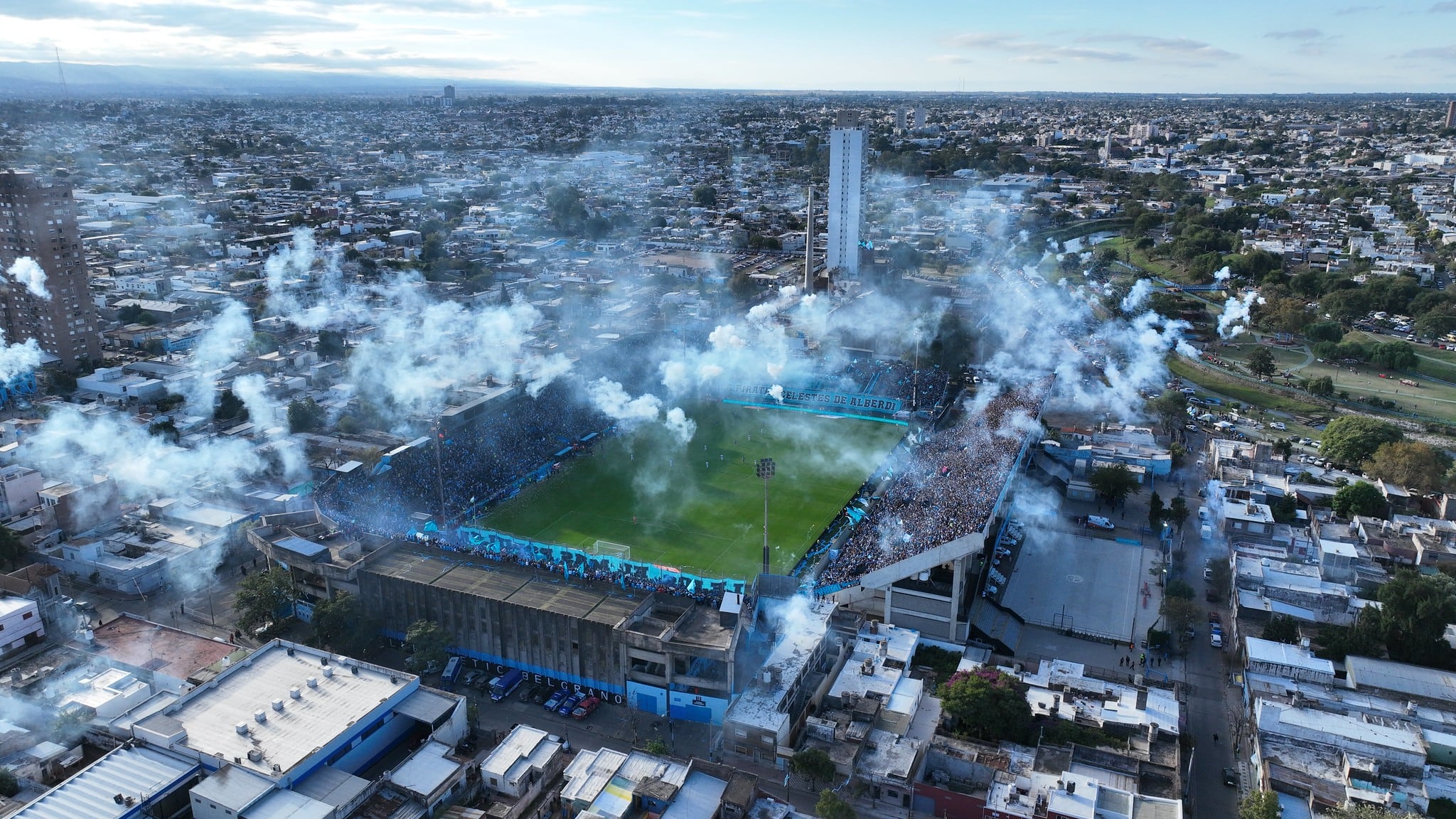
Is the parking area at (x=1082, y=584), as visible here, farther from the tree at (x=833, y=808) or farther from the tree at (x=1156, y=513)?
the tree at (x=833, y=808)

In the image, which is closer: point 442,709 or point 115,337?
point 442,709

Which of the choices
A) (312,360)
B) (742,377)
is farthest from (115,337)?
(742,377)

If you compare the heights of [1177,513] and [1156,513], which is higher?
[1177,513]

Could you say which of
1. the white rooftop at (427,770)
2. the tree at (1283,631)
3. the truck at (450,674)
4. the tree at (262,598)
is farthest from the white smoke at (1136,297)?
the white rooftop at (427,770)

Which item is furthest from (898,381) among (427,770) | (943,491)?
(427,770)

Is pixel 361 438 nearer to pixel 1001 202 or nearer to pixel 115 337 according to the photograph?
pixel 115 337

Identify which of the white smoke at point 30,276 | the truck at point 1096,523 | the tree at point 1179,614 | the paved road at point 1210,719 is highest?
the white smoke at point 30,276

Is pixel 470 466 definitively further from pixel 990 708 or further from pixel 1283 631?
pixel 1283 631
